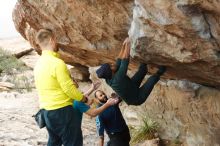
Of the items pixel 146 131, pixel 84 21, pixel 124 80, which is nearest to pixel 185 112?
pixel 146 131

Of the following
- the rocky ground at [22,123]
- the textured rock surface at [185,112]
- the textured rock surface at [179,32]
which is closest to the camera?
the textured rock surface at [179,32]

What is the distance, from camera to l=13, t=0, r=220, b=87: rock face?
5102 mm

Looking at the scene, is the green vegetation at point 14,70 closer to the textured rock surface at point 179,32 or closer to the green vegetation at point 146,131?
the green vegetation at point 146,131

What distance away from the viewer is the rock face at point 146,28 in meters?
5.10

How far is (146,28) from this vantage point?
5.62 meters

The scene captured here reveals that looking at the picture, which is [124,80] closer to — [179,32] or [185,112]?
[179,32]

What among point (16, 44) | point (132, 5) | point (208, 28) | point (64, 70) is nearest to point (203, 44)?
point (208, 28)

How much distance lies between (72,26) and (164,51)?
7.09 ft

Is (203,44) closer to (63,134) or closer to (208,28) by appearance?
(208,28)

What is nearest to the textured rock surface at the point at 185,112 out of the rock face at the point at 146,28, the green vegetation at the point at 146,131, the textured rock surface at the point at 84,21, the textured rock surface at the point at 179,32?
the green vegetation at the point at 146,131

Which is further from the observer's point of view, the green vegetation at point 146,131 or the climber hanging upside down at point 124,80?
the green vegetation at point 146,131

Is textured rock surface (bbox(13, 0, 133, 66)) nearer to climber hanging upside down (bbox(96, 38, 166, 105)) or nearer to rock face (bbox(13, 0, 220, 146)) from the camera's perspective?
rock face (bbox(13, 0, 220, 146))

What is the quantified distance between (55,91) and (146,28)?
4.63ft

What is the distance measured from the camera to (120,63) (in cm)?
642
